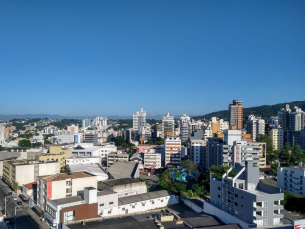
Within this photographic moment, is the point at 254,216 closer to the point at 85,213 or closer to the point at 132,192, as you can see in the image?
the point at 85,213

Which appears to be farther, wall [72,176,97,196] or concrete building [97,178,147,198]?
concrete building [97,178,147,198]

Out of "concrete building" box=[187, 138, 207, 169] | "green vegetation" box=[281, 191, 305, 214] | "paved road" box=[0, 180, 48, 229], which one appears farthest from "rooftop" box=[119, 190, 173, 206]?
"concrete building" box=[187, 138, 207, 169]

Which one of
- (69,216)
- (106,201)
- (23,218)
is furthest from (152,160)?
(69,216)

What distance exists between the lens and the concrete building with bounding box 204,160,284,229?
30.8 ft

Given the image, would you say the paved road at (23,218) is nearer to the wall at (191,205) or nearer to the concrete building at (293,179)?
the wall at (191,205)

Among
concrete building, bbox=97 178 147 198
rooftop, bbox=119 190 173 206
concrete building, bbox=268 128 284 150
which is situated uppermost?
concrete building, bbox=268 128 284 150

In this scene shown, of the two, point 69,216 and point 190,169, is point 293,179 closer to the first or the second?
point 190,169

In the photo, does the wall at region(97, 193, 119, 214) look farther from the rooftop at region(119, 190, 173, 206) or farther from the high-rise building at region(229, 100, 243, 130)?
the high-rise building at region(229, 100, 243, 130)

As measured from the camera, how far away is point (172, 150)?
2731cm

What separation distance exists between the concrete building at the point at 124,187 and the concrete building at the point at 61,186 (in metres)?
1.19

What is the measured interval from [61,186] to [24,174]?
622cm

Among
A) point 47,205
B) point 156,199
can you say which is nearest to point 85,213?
point 47,205

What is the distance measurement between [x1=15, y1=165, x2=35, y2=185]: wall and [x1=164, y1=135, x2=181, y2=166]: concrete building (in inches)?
502

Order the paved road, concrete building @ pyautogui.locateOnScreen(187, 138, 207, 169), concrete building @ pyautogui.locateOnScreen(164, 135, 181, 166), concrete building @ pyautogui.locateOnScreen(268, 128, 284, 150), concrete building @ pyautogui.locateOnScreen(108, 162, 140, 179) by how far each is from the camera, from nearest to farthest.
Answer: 1. the paved road
2. concrete building @ pyautogui.locateOnScreen(108, 162, 140, 179)
3. concrete building @ pyautogui.locateOnScreen(164, 135, 181, 166)
4. concrete building @ pyautogui.locateOnScreen(187, 138, 207, 169)
5. concrete building @ pyautogui.locateOnScreen(268, 128, 284, 150)
